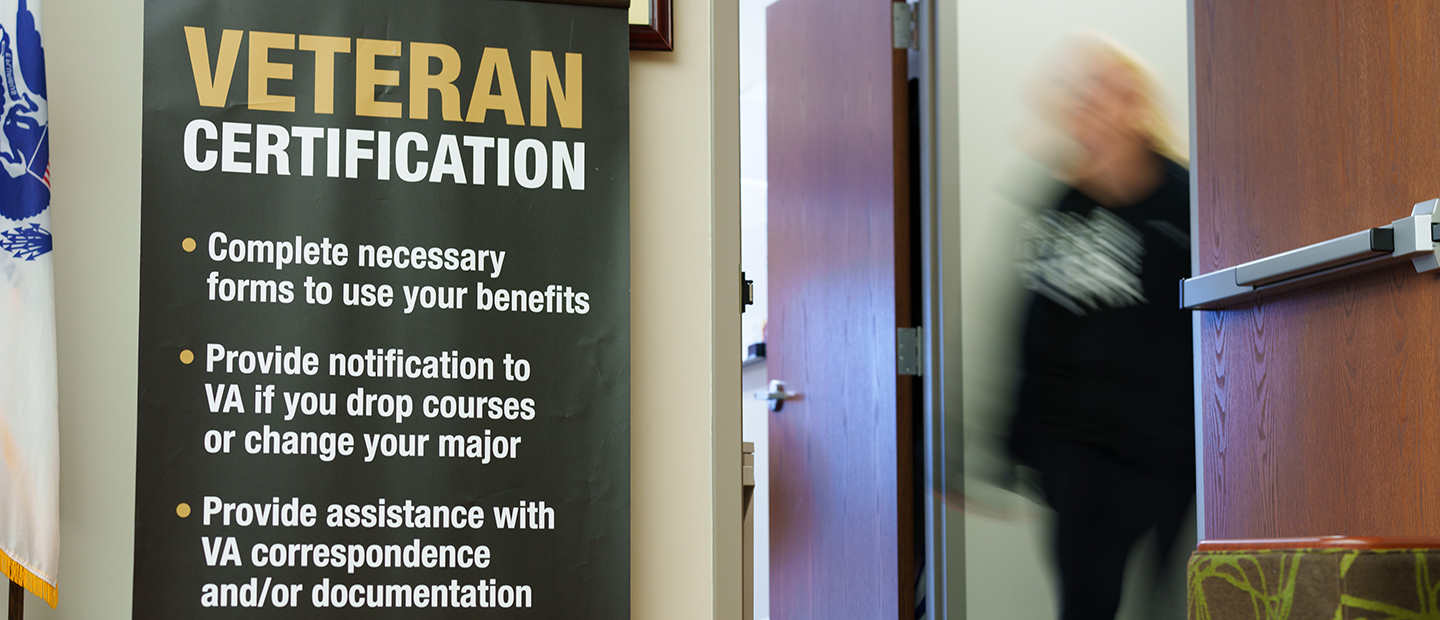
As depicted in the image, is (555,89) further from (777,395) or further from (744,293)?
(777,395)

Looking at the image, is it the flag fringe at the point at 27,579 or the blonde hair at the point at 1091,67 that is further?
the blonde hair at the point at 1091,67

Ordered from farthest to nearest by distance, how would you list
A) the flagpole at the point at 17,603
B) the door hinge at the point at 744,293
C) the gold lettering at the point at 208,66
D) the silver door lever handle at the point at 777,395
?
the silver door lever handle at the point at 777,395 → the door hinge at the point at 744,293 → the gold lettering at the point at 208,66 → the flagpole at the point at 17,603

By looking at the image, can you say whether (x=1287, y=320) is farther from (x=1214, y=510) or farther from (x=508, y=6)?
(x=508, y=6)

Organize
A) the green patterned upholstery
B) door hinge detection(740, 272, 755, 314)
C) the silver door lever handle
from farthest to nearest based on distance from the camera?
the silver door lever handle
door hinge detection(740, 272, 755, 314)
the green patterned upholstery

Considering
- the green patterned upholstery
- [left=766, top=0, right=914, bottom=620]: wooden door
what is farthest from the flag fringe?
[left=766, top=0, right=914, bottom=620]: wooden door

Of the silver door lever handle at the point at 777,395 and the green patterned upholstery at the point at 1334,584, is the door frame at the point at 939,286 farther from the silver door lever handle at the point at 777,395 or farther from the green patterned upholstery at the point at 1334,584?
the green patterned upholstery at the point at 1334,584

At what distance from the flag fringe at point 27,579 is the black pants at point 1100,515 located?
2.15 metres

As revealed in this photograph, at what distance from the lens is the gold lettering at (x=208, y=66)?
136cm

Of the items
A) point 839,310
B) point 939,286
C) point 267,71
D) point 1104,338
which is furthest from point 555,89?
point 1104,338

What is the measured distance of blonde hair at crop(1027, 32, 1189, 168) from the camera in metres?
2.80

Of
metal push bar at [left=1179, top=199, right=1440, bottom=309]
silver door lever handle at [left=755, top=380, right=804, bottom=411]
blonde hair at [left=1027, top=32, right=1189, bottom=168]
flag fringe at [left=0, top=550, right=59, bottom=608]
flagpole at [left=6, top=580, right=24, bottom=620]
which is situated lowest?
flagpole at [left=6, top=580, right=24, bottom=620]

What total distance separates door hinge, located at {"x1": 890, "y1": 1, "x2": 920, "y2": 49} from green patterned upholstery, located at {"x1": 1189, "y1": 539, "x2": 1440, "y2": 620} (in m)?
1.80

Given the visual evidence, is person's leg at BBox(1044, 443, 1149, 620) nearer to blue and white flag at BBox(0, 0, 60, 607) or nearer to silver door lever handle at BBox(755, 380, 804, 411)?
silver door lever handle at BBox(755, 380, 804, 411)

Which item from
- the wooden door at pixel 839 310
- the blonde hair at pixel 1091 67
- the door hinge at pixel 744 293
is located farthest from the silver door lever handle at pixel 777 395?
the door hinge at pixel 744 293
